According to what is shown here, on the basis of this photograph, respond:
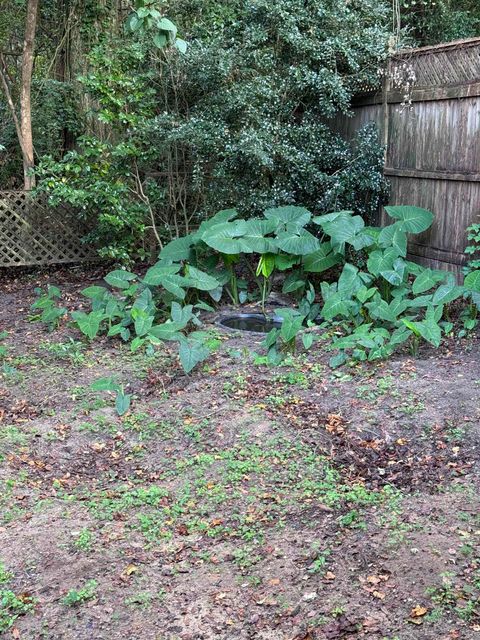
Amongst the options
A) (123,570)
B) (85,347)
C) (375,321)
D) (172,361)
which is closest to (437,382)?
(375,321)

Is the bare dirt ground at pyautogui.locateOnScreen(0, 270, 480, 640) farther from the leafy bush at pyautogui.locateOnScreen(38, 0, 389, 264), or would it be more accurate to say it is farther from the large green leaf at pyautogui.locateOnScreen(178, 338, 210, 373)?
the leafy bush at pyautogui.locateOnScreen(38, 0, 389, 264)

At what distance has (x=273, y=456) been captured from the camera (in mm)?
4043

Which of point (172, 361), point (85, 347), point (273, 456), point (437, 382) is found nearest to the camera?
point (273, 456)

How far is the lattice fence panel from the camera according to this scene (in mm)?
8367

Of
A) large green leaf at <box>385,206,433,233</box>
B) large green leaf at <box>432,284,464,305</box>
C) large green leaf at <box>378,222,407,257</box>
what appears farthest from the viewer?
large green leaf at <box>385,206,433,233</box>

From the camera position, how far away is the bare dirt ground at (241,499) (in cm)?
276

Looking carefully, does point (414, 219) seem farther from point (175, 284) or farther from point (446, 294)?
point (175, 284)

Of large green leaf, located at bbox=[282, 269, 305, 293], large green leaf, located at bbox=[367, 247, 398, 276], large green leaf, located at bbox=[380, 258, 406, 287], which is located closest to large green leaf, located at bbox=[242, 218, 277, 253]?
large green leaf, located at bbox=[282, 269, 305, 293]

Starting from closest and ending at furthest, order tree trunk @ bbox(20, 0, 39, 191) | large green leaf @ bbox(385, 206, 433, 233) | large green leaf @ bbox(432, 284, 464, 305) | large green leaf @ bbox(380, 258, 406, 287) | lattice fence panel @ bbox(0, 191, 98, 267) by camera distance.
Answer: large green leaf @ bbox(432, 284, 464, 305)
large green leaf @ bbox(380, 258, 406, 287)
large green leaf @ bbox(385, 206, 433, 233)
tree trunk @ bbox(20, 0, 39, 191)
lattice fence panel @ bbox(0, 191, 98, 267)

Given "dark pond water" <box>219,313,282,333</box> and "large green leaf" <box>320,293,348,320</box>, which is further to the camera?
"dark pond water" <box>219,313,282,333</box>

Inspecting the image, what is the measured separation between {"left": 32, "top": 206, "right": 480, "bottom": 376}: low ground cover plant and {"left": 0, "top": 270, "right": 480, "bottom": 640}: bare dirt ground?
23 cm

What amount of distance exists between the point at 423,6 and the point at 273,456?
685 cm

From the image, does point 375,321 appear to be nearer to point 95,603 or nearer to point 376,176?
point 376,176

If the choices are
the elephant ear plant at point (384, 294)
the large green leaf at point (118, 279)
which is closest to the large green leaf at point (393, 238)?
the elephant ear plant at point (384, 294)
